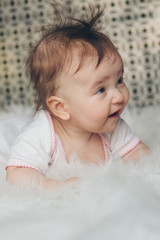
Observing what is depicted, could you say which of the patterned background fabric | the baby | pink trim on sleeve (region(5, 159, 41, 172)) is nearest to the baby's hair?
the baby

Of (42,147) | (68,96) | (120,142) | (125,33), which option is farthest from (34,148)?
(125,33)

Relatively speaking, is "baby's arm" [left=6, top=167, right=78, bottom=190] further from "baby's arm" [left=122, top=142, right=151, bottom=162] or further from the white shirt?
"baby's arm" [left=122, top=142, right=151, bottom=162]

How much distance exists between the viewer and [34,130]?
0.97 metres

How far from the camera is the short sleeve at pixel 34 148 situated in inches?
36.1

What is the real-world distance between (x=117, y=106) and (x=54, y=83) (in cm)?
14

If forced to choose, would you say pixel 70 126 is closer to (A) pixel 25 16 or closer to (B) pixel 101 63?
(B) pixel 101 63

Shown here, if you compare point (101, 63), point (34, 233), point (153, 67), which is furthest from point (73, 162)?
point (153, 67)

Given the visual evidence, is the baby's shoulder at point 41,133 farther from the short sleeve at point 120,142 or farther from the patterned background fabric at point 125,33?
the patterned background fabric at point 125,33

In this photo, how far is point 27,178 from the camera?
2.88 feet

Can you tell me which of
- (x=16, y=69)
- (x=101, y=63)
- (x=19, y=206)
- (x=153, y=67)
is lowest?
(x=16, y=69)

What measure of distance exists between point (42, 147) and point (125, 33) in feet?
2.47

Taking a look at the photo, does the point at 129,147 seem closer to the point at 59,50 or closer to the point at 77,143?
the point at 77,143

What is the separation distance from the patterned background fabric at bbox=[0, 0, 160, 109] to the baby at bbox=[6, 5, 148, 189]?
0.57 metres

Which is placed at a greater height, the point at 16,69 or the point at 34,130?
the point at 34,130
